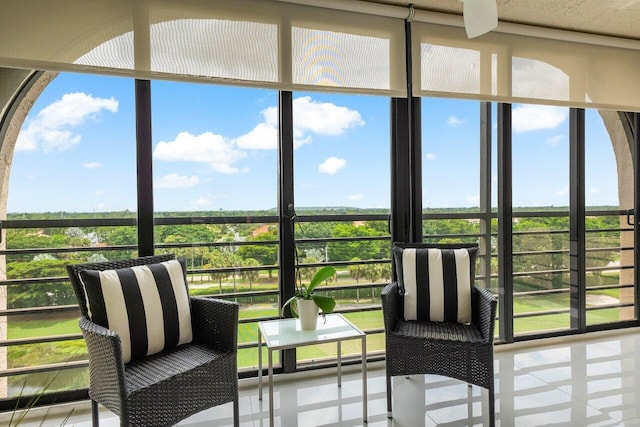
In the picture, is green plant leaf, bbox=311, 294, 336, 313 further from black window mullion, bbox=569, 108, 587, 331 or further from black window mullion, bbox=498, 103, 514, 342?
black window mullion, bbox=569, 108, 587, 331

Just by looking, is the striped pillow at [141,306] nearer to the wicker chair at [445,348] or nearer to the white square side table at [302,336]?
the white square side table at [302,336]

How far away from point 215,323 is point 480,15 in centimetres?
178

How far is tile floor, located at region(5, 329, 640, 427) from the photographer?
211cm

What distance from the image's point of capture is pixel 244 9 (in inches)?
96.9

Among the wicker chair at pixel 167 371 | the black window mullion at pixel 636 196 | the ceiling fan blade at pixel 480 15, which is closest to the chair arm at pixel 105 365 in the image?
the wicker chair at pixel 167 371

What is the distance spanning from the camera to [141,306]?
6.20ft

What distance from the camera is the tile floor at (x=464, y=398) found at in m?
2.11

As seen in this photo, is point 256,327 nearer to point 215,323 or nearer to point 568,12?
point 215,323

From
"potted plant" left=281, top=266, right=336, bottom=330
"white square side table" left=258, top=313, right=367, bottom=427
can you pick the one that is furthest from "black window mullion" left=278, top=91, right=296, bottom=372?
"potted plant" left=281, top=266, right=336, bottom=330

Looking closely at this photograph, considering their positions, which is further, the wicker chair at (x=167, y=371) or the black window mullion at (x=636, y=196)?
the black window mullion at (x=636, y=196)

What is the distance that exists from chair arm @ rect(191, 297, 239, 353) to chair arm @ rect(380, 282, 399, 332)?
79 centimetres

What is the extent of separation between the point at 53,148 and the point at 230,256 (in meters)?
1.18

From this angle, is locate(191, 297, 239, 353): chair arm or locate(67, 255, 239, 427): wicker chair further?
locate(191, 297, 239, 353): chair arm

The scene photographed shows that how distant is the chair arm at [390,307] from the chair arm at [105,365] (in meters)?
1.28
